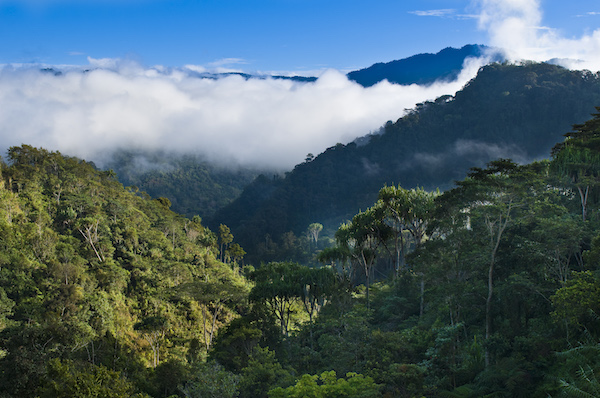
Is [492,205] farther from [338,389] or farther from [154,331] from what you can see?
[154,331]

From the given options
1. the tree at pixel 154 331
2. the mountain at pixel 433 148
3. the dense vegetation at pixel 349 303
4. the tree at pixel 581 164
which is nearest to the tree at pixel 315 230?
the mountain at pixel 433 148

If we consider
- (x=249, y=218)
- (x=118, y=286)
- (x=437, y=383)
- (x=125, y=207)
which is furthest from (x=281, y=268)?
(x=249, y=218)

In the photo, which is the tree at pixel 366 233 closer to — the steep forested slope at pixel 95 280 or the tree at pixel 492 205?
the tree at pixel 492 205

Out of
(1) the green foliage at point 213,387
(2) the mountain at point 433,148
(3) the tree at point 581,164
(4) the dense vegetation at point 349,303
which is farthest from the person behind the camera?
(2) the mountain at point 433,148

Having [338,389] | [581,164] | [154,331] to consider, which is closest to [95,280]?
[154,331]

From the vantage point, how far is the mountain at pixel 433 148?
104562 millimetres

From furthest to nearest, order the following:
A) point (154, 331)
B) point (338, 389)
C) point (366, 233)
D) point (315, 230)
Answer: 1. point (315, 230)
2. point (154, 331)
3. point (366, 233)
4. point (338, 389)

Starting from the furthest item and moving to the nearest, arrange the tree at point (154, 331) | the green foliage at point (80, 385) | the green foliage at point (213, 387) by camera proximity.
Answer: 1. the tree at point (154, 331)
2. the green foliage at point (213, 387)
3. the green foliage at point (80, 385)

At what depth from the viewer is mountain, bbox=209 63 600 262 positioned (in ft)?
343

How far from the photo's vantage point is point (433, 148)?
389 feet

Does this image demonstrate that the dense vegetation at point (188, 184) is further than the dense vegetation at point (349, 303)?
Yes

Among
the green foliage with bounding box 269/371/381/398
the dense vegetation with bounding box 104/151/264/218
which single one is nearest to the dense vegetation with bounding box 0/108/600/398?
the green foliage with bounding box 269/371/381/398

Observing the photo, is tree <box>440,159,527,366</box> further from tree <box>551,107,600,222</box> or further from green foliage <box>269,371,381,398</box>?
green foliage <box>269,371,381,398</box>

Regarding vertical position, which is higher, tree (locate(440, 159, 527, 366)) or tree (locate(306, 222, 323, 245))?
tree (locate(440, 159, 527, 366))
